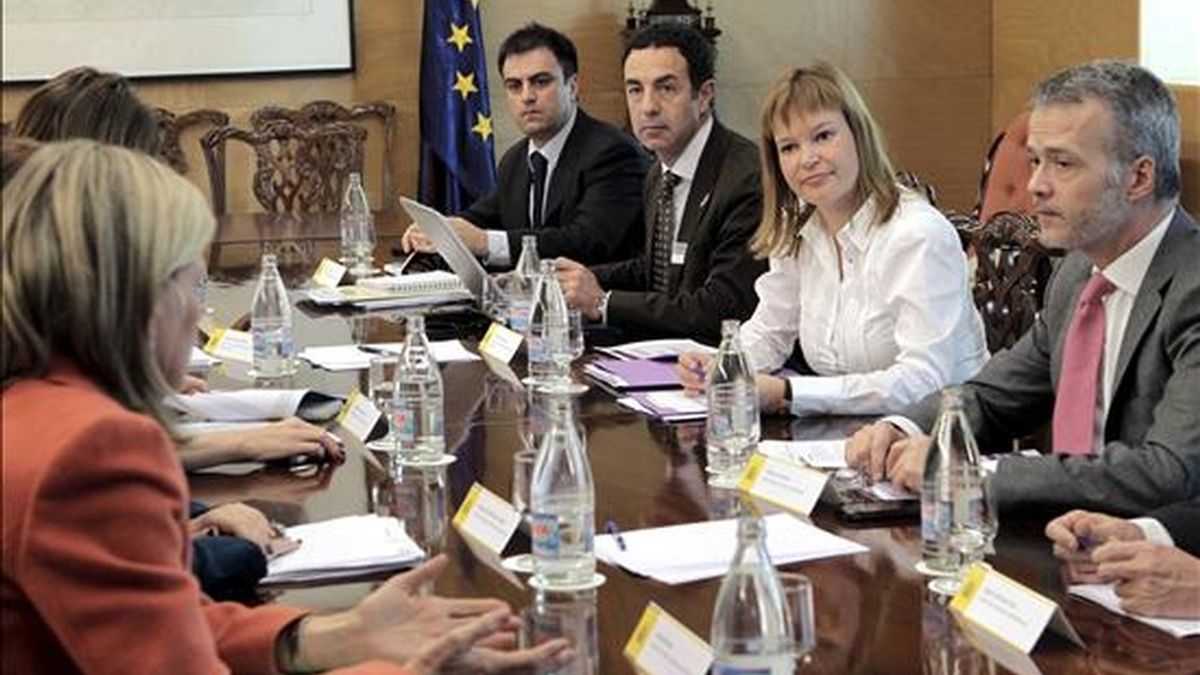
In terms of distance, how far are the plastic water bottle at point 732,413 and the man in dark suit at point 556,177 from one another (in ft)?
8.06

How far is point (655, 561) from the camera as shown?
221 cm

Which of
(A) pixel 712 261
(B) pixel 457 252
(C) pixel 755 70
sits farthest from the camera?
(C) pixel 755 70

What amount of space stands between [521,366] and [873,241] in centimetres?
77

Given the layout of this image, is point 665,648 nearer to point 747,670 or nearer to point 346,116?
point 747,670

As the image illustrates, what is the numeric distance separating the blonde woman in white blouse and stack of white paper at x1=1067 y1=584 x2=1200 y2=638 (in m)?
1.12

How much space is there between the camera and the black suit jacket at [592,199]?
530 cm

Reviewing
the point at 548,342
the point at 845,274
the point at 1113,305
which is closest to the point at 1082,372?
the point at 1113,305

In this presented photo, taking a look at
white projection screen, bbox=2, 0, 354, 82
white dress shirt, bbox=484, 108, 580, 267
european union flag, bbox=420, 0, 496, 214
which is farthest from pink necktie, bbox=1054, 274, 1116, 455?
white projection screen, bbox=2, 0, 354, 82

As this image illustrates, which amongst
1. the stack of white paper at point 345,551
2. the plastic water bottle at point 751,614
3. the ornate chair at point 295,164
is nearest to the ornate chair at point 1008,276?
the stack of white paper at point 345,551

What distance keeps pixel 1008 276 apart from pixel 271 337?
1.49 metres

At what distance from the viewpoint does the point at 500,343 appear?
3873 millimetres

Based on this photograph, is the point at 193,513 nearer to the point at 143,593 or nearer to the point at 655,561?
the point at 655,561

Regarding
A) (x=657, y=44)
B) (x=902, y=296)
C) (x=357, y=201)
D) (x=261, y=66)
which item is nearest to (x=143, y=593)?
(x=902, y=296)

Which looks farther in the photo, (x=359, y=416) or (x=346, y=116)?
(x=346, y=116)
